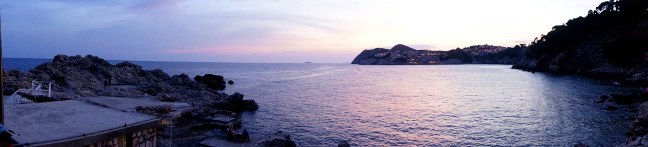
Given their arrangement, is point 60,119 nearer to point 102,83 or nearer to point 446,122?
point 446,122

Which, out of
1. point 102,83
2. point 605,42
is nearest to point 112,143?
point 102,83

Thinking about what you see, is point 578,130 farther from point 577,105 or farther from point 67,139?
point 67,139

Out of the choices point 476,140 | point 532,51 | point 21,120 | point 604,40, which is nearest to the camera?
point 21,120

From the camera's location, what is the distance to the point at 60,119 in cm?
1062

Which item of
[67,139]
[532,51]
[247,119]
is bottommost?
[247,119]

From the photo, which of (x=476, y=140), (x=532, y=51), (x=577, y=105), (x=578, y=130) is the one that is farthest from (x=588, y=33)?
(x=476, y=140)

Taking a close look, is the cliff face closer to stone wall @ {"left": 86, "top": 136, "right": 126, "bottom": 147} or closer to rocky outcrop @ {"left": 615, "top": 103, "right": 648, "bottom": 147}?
rocky outcrop @ {"left": 615, "top": 103, "right": 648, "bottom": 147}

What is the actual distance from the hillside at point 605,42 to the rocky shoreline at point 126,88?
7944cm

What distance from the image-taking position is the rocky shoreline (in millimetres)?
24064

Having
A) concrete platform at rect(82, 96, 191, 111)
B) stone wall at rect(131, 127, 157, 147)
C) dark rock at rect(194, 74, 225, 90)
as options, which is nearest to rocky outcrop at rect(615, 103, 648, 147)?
stone wall at rect(131, 127, 157, 147)

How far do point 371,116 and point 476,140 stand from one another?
449 inches

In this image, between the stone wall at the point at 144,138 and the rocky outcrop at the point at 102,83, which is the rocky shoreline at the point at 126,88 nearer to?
the rocky outcrop at the point at 102,83

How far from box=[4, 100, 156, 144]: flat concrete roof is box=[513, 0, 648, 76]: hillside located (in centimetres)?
8818

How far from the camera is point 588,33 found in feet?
312
